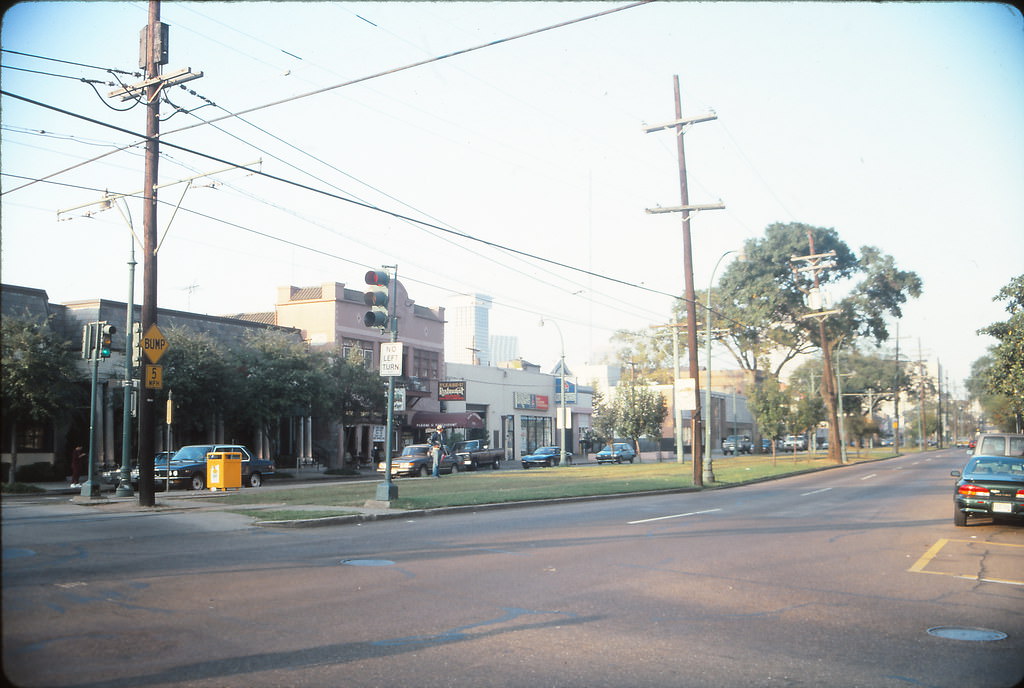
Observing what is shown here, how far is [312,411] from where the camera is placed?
43.4 meters

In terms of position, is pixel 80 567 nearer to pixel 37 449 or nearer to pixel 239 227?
pixel 239 227

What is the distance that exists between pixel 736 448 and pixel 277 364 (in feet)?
180

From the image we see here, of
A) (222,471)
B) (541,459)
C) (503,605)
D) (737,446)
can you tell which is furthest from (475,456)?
(737,446)

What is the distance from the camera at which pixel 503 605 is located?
8.81 metres

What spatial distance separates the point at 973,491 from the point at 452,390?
4448cm

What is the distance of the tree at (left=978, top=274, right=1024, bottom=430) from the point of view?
1902 cm

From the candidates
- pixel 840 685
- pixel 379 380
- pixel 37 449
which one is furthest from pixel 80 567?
pixel 379 380

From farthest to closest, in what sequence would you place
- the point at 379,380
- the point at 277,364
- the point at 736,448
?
the point at 736,448
the point at 379,380
the point at 277,364

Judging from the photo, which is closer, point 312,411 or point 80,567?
point 80,567

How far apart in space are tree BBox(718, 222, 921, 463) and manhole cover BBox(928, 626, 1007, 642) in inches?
1703

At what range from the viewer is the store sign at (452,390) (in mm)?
58250

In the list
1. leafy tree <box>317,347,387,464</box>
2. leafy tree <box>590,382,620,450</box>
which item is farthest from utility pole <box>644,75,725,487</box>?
leafy tree <box>590,382,620,450</box>

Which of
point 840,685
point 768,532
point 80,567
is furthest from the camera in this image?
point 768,532

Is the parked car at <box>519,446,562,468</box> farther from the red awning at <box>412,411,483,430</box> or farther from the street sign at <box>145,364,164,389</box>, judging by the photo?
the street sign at <box>145,364,164,389</box>
